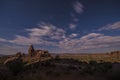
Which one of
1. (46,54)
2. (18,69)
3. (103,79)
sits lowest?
(103,79)

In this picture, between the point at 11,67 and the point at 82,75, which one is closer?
the point at 82,75

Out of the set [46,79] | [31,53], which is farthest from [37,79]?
[31,53]

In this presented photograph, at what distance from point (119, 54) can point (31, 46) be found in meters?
46.4

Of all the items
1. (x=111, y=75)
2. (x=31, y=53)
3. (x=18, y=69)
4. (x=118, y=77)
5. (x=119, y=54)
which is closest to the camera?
(x=118, y=77)

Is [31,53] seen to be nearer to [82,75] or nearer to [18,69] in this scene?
[18,69]

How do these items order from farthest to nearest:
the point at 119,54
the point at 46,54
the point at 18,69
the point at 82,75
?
the point at 119,54
the point at 46,54
the point at 18,69
the point at 82,75

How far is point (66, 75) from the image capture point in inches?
909

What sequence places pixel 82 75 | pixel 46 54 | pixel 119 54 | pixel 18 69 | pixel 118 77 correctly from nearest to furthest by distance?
pixel 118 77
pixel 82 75
pixel 18 69
pixel 46 54
pixel 119 54

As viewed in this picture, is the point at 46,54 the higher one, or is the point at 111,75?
the point at 46,54

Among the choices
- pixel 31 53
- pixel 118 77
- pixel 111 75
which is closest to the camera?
pixel 118 77

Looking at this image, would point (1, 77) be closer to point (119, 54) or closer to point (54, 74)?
point (54, 74)

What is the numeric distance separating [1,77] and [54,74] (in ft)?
22.8

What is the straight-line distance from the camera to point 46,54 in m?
69.2

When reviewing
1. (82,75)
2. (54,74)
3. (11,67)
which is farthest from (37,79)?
(11,67)
